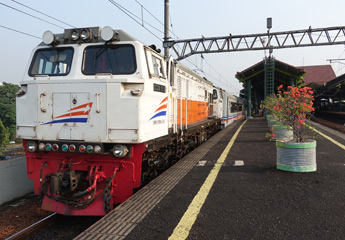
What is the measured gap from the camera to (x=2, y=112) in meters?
63.8

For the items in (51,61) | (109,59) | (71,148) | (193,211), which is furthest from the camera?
(51,61)

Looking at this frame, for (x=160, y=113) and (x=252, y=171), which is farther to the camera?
(x=252, y=171)

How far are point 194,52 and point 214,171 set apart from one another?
1651 centimetres

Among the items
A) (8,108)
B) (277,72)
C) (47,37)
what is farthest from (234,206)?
(8,108)

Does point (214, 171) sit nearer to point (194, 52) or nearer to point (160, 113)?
point (160, 113)

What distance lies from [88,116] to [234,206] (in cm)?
304

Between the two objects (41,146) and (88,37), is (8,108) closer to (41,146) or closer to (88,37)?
(41,146)

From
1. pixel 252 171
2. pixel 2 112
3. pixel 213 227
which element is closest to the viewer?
pixel 213 227

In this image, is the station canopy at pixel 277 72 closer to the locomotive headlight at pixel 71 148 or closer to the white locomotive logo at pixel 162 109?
the white locomotive logo at pixel 162 109

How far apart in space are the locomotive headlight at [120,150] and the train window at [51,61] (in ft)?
6.62

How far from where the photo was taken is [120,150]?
4.78 m

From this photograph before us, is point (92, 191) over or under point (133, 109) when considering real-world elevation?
under

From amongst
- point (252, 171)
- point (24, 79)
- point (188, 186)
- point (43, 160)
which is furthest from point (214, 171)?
point (24, 79)

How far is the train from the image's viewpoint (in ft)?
15.5
